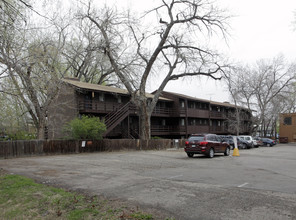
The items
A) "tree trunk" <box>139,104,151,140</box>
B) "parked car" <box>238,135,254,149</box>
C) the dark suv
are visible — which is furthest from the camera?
"parked car" <box>238,135,254,149</box>

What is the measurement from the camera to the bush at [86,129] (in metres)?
22.9

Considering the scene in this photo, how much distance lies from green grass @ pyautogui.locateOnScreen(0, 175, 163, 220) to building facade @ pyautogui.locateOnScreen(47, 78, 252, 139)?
16.4 meters

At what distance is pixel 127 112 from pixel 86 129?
9.07 meters

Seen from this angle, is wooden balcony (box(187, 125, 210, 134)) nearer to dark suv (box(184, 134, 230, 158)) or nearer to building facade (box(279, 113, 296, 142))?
building facade (box(279, 113, 296, 142))

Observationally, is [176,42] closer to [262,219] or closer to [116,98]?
[116,98]

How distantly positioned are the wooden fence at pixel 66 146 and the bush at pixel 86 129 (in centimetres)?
56

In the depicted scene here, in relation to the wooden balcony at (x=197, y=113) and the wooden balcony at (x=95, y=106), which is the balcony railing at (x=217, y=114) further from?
the wooden balcony at (x=95, y=106)

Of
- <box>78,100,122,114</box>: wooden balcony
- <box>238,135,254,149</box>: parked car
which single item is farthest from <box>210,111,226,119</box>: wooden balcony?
<box>78,100,122,114</box>: wooden balcony

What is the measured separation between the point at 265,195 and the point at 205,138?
1168 centimetres

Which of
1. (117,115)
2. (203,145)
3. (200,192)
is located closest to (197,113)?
(117,115)

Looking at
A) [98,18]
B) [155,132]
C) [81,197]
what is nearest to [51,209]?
[81,197]

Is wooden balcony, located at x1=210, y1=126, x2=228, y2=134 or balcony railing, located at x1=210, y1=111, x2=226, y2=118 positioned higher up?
balcony railing, located at x1=210, y1=111, x2=226, y2=118

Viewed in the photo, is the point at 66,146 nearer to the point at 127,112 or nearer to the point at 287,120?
the point at 127,112

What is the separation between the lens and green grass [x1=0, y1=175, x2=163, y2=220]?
5535 millimetres
